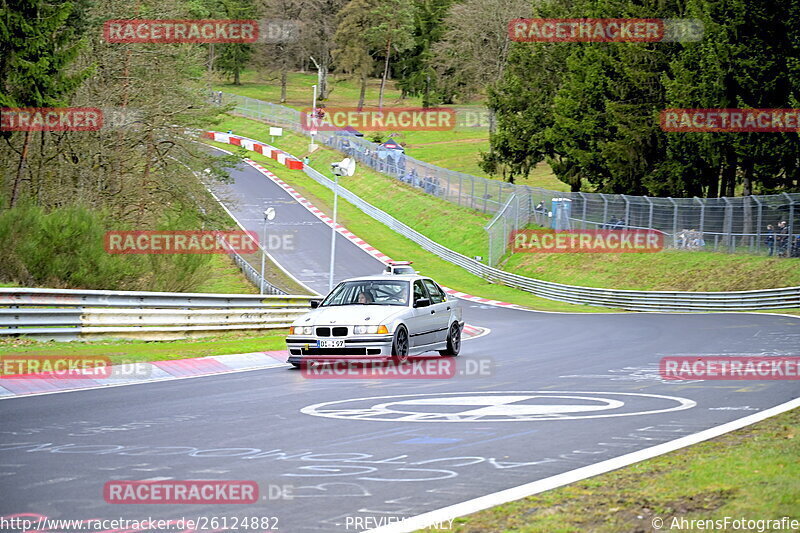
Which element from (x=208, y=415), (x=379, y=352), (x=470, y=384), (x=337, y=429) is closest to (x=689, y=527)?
(x=337, y=429)

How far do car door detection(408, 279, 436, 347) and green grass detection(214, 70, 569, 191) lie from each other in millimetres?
58701

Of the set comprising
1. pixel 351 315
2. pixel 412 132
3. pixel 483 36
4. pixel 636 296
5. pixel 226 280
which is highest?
pixel 483 36

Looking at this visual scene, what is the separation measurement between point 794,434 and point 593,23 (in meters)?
48.5

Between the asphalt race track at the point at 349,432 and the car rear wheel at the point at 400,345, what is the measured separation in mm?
1143

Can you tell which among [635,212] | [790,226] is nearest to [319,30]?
[635,212]

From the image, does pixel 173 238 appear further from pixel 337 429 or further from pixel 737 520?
pixel 737 520

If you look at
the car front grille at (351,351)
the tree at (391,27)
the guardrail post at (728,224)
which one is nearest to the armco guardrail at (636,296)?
the guardrail post at (728,224)

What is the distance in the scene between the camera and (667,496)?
638 centimetres

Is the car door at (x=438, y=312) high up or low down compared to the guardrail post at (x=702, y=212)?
down

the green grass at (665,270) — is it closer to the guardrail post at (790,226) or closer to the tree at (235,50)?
the guardrail post at (790,226)

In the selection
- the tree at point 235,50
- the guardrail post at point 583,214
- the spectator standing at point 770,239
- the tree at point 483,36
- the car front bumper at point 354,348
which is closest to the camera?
the car front bumper at point 354,348

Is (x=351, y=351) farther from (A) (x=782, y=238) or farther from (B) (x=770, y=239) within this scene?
(B) (x=770, y=239)

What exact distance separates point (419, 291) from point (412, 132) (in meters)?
91.8

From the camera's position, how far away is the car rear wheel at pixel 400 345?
15797 millimetres
